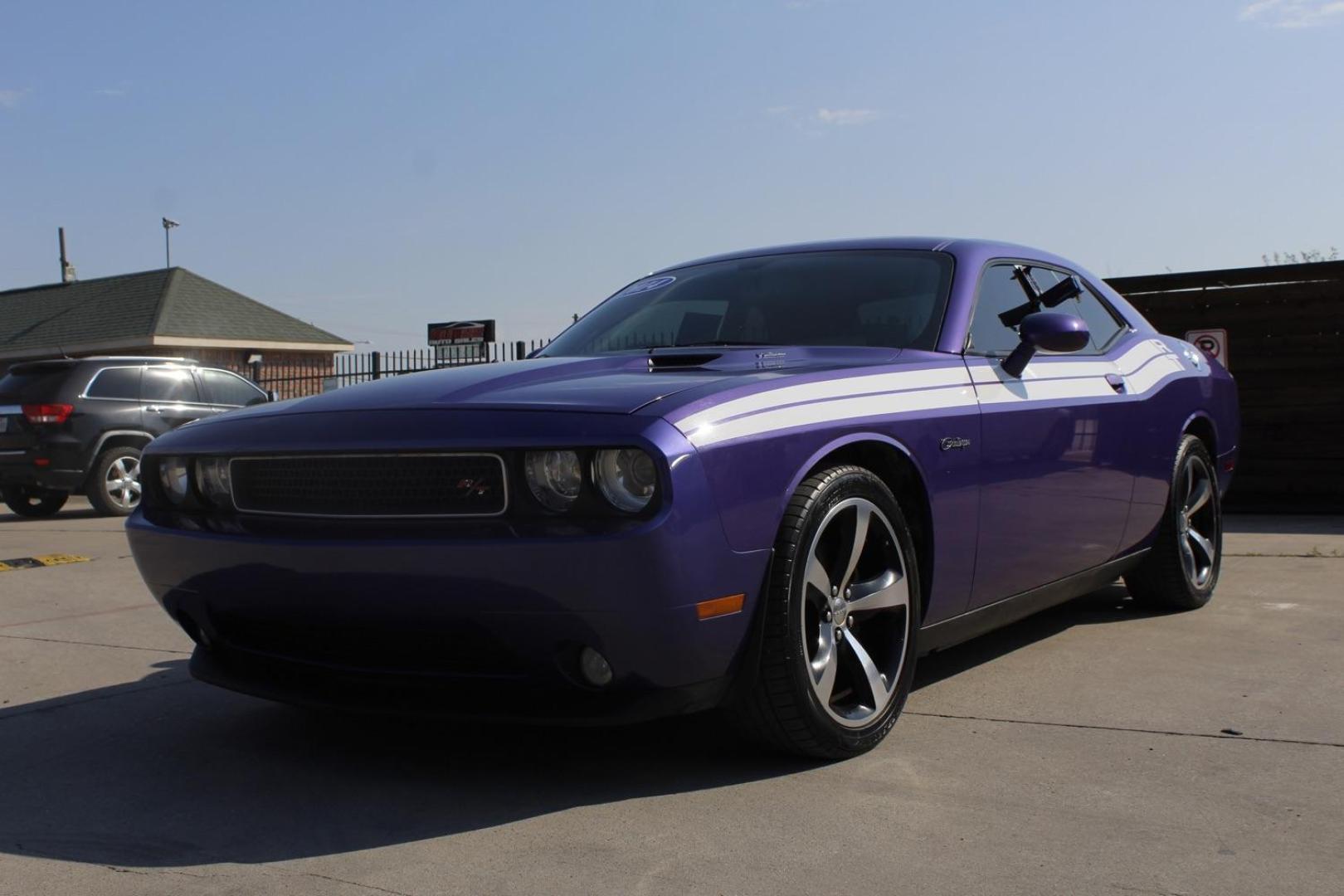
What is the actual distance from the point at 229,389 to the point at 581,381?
1177 cm

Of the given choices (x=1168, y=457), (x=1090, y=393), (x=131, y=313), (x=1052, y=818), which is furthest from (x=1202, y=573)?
(x=131, y=313)

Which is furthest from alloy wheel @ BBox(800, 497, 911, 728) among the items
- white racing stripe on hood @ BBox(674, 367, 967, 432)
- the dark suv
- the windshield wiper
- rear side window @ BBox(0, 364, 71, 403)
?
rear side window @ BBox(0, 364, 71, 403)

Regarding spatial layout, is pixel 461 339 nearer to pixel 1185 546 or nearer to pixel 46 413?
pixel 46 413

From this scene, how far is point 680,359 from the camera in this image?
3.78 m

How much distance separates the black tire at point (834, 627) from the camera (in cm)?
312

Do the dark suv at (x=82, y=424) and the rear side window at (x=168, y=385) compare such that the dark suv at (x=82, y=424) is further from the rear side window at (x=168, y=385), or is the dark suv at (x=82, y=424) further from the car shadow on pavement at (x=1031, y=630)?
the car shadow on pavement at (x=1031, y=630)

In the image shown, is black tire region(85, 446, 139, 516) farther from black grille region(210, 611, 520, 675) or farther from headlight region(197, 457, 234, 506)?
black grille region(210, 611, 520, 675)

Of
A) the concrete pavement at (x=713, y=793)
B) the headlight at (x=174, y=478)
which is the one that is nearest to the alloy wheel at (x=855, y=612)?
the concrete pavement at (x=713, y=793)

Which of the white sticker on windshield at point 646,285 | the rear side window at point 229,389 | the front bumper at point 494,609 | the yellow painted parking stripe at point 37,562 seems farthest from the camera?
the rear side window at point 229,389

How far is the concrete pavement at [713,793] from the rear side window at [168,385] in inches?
361

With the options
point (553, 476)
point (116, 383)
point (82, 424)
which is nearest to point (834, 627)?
point (553, 476)

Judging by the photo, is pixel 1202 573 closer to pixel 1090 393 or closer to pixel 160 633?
pixel 1090 393

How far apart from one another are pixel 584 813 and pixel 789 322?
185 cm

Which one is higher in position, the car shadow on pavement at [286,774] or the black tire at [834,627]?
the black tire at [834,627]
